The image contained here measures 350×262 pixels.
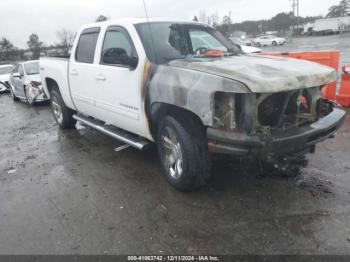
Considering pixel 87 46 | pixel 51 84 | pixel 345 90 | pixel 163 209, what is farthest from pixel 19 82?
pixel 345 90

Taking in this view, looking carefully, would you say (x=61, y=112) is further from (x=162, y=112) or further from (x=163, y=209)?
(x=163, y=209)

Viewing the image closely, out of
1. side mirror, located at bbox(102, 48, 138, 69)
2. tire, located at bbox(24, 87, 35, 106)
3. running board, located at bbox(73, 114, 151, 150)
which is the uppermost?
side mirror, located at bbox(102, 48, 138, 69)

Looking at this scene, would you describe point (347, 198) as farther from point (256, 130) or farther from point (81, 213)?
point (81, 213)

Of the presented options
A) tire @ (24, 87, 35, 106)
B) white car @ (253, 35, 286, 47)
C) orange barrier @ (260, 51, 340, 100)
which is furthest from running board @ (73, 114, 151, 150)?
white car @ (253, 35, 286, 47)

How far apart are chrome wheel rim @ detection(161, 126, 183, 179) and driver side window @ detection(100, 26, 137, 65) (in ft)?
3.45

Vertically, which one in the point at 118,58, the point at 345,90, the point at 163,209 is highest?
the point at 118,58

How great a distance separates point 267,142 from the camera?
279 cm

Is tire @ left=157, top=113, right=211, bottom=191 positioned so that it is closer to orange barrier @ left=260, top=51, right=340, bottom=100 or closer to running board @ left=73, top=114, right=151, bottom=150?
running board @ left=73, top=114, right=151, bottom=150

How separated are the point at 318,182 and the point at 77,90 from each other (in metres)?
4.06

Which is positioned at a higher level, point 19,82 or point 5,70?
point 5,70

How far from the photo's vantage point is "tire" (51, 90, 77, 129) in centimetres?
656

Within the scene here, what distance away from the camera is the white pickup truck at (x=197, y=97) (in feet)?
9.47

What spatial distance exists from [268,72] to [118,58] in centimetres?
199

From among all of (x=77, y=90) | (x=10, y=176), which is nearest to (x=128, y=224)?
(x=10, y=176)
